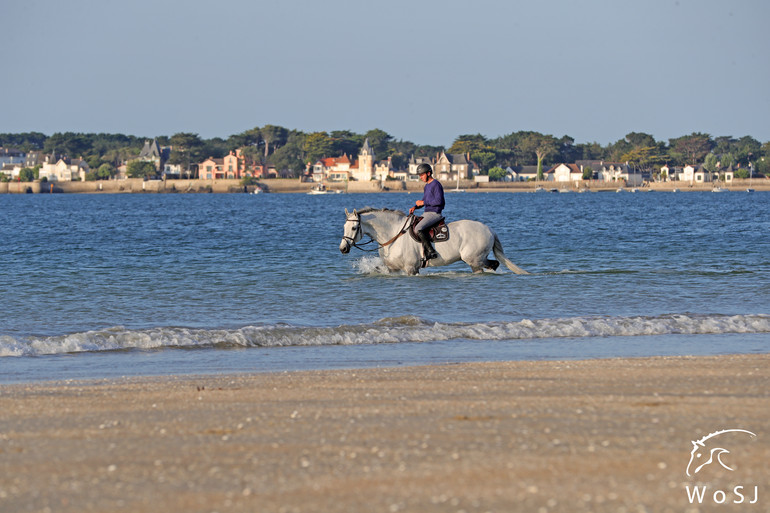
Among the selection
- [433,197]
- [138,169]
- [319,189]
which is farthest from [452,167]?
[433,197]

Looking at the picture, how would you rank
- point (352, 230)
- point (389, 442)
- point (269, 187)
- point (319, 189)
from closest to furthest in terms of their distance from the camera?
point (389, 442), point (352, 230), point (319, 189), point (269, 187)

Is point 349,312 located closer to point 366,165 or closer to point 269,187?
point 366,165

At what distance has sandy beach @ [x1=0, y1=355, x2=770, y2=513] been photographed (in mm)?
4734

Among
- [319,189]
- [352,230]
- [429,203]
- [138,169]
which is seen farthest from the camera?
[138,169]

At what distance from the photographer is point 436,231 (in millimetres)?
17328

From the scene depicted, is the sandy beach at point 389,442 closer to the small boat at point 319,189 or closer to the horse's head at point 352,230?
the horse's head at point 352,230

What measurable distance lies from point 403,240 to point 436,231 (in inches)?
32.2

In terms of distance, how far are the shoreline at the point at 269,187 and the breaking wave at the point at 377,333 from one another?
174552mm

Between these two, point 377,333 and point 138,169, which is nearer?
point 377,333

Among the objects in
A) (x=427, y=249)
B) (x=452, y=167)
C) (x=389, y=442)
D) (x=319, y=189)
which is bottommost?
(x=319, y=189)

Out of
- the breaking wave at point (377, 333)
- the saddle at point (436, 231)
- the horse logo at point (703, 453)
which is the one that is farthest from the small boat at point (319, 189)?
the horse logo at point (703, 453)

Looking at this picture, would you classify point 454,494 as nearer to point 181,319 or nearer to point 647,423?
point 647,423

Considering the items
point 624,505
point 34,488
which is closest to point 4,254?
point 34,488

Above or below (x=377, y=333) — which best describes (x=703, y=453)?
above
